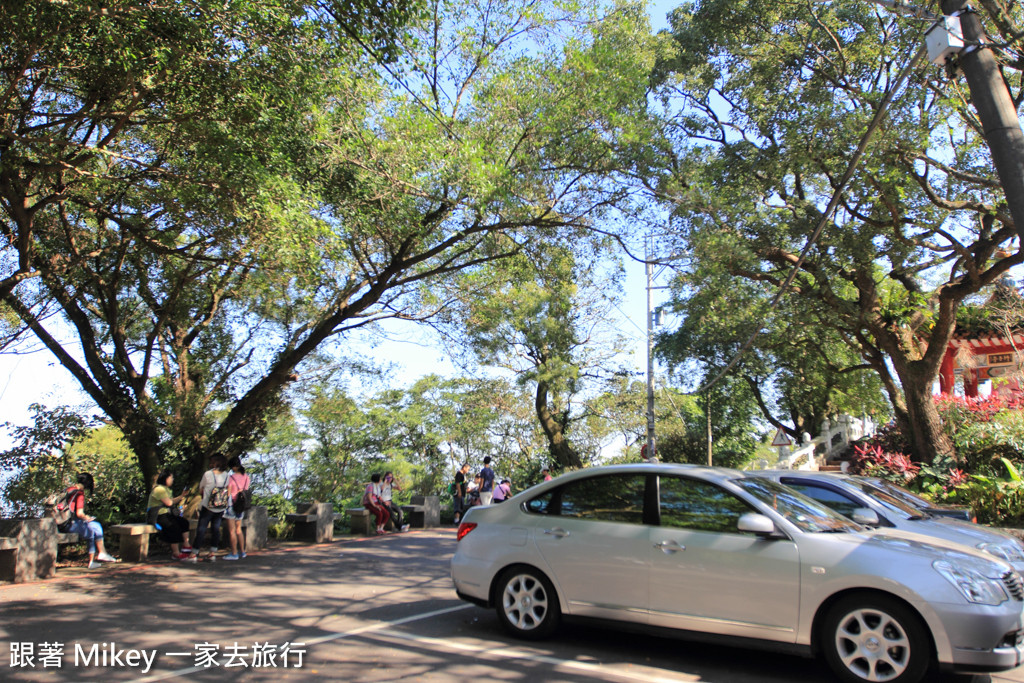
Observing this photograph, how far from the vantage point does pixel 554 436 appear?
2853 centimetres

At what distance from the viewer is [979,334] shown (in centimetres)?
2419

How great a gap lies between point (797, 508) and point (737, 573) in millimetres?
826

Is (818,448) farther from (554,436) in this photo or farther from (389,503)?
(389,503)

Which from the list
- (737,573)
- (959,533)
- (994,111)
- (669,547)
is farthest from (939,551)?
(994,111)

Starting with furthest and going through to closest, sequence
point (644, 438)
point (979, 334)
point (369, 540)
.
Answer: point (644, 438), point (979, 334), point (369, 540)

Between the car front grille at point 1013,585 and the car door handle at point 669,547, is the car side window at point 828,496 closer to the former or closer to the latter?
the car front grille at point 1013,585

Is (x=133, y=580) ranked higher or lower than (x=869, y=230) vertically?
lower

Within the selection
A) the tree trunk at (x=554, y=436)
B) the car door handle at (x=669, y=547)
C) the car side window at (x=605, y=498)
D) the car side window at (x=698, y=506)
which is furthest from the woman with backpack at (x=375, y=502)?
the tree trunk at (x=554, y=436)

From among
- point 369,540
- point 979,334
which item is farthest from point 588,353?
point 369,540

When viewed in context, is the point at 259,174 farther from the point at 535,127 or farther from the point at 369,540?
the point at 369,540

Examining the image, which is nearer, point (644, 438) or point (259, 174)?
point (259, 174)

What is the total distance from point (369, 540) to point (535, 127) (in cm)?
831

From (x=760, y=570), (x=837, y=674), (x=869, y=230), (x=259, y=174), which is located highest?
(x=869, y=230)

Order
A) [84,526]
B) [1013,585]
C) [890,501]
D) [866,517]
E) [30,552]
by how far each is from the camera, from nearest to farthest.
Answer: [1013,585] < [866,517] < [890,501] < [30,552] < [84,526]
